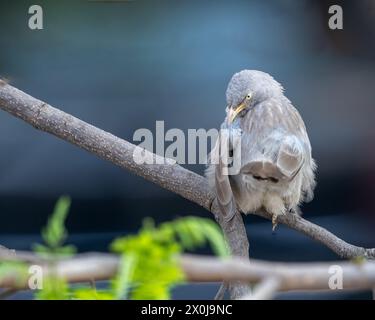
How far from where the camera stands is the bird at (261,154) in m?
1.42

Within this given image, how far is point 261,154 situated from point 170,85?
1.07 feet

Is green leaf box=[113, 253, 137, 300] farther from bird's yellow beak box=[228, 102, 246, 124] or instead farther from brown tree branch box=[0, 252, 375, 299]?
bird's yellow beak box=[228, 102, 246, 124]

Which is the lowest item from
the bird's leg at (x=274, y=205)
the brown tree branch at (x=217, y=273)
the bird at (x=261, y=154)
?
the brown tree branch at (x=217, y=273)

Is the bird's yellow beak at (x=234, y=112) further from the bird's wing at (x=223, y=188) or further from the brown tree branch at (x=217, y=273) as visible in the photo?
the brown tree branch at (x=217, y=273)

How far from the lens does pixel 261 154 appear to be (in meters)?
1.45

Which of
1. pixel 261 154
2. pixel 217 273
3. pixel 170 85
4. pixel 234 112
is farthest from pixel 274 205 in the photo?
pixel 217 273

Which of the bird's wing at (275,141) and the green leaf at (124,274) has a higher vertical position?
the bird's wing at (275,141)

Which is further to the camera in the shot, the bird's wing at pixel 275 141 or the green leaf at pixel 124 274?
the bird's wing at pixel 275 141

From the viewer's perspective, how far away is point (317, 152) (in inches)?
65.6

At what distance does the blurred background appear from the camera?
1.56 m

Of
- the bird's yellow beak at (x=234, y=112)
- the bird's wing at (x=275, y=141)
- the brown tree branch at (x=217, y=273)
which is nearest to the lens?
the brown tree branch at (x=217, y=273)

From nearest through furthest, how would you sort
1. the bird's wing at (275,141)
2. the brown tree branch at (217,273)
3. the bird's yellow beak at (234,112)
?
the brown tree branch at (217,273) < the bird's wing at (275,141) < the bird's yellow beak at (234,112)

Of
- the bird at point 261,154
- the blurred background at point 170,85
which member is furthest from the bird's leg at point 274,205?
the blurred background at point 170,85
